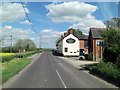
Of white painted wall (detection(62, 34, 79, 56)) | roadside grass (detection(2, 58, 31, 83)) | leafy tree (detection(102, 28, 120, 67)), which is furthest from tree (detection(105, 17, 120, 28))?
white painted wall (detection(62, 34, 79, 56))

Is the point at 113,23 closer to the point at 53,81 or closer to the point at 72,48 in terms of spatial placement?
the point at 53,81

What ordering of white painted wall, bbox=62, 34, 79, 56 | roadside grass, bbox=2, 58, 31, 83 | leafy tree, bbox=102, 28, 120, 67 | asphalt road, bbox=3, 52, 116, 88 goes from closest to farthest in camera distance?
asphalt road, bbox=3, 52, 116, 88 < roadside grass, bbox=2, 58, 31, 83 < leafy tree, bbox=102, 28, 120, 67 < white painted wall, bbox=62, 34, 79, 56

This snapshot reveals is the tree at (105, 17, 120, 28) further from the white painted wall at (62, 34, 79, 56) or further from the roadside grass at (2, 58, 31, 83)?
the white painted wall at (62, 34, 79, 56)

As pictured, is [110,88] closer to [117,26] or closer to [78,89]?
[78,89]

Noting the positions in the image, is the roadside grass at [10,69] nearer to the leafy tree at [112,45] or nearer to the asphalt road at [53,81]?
the asphalt road at [53,81]

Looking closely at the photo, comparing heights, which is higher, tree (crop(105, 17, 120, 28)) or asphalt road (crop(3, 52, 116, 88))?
tree (crop(105, 17, 120, 28))

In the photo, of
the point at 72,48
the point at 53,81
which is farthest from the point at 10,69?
the point at 72,48

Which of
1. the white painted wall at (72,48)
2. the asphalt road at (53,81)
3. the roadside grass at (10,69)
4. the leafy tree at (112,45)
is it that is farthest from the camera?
the white painted wall at (72,48)

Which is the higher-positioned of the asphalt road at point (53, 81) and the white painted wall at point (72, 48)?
the white painted wall at point (72, 48)

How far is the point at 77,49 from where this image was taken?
52.2 m

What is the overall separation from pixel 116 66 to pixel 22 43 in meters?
78.7

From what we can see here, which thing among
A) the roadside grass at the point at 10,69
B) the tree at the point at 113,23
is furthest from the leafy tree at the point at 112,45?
the roadside grass at the point at 10,69

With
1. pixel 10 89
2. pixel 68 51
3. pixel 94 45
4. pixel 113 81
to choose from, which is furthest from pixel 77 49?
pixel 10 89

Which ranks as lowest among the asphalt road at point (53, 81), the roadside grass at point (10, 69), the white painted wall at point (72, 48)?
the asphalt road at point (53, 81)
